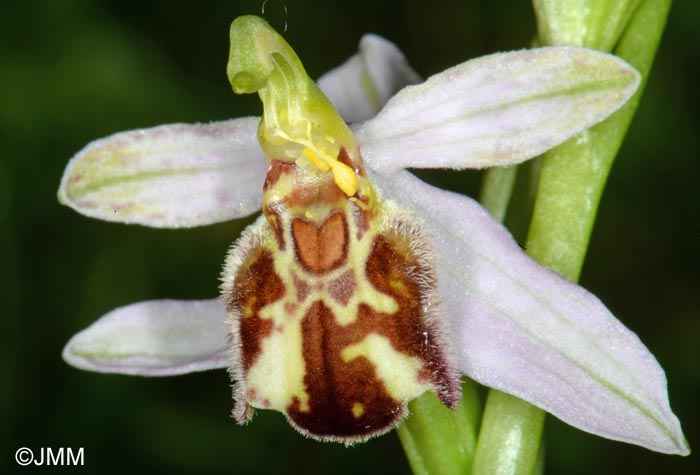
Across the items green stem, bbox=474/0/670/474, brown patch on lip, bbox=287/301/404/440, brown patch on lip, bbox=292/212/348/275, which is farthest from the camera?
green stem, bbox=474/0/670/474

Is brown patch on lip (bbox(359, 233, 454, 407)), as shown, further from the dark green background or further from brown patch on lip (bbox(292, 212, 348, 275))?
the dark green background

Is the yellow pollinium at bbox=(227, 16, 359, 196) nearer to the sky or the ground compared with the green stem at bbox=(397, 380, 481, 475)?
nearer to the sky

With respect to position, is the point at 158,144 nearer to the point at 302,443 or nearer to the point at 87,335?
the point at 87,335

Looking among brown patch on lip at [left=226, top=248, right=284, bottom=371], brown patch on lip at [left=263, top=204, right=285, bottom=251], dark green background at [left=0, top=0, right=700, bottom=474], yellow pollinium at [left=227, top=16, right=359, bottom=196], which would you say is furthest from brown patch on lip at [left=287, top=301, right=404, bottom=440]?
dark green background at [left=0, top=0, right=700, bottom=474]

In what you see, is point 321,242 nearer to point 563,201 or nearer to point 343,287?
point 343,287

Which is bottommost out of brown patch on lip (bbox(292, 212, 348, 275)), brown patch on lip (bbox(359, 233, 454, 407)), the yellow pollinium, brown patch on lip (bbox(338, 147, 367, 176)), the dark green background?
the dark green background

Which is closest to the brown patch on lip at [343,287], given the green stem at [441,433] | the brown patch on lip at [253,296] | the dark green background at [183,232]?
the brown patch on lip at [253,296]

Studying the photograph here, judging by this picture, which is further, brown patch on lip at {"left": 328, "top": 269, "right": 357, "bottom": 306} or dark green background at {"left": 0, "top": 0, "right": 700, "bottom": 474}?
dark green background at {"left": 0, "top": 0, "right": 700, "bottom": 474}

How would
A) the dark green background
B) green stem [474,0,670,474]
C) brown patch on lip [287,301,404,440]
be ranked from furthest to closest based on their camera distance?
the dark green background, green stem [474,0,670,474], brown patch on lip [287,301,404,440]
